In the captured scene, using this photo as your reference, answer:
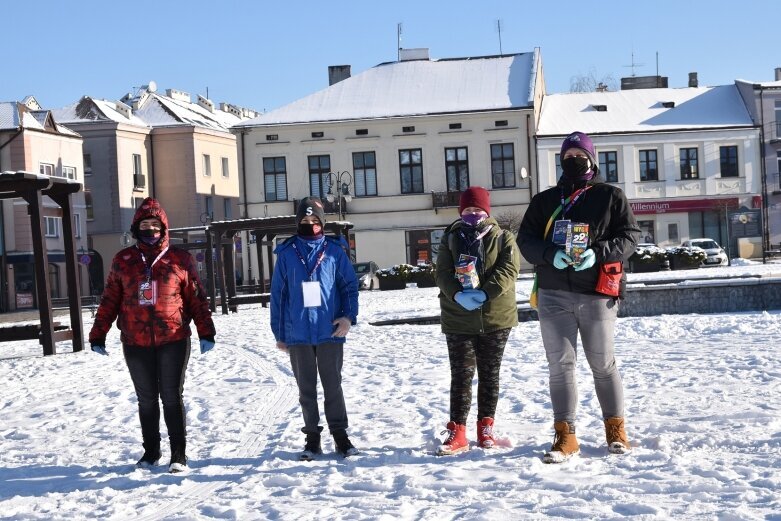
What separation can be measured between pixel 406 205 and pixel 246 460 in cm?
4275

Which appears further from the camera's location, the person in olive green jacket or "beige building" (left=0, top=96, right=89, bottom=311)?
"beige building" (left=0, top=96, right=89, bottom=311)

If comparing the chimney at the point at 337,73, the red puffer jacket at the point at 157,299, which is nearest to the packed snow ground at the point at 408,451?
the red puffer jacket at the point at 157,299

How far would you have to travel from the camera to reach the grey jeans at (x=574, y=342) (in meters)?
6.23

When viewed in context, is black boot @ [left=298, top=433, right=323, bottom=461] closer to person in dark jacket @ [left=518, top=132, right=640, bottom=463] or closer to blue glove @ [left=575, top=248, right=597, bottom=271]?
person in dark jacket @ [left=518, top=132, right=640, bottom=463]

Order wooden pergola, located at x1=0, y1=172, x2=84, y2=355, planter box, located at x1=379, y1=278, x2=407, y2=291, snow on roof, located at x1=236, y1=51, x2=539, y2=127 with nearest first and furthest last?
wooden pergola, located at x1=0, y1=172, x2=84, y2=355, planter box, located at x1=379, y1=278, x2=407, y2=291, snow on roof, located at x1=236, y1=51, x2=539, y2=127

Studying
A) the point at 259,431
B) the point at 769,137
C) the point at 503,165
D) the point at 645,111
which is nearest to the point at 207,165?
the point at 503,165

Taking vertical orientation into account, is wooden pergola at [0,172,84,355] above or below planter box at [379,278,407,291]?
above

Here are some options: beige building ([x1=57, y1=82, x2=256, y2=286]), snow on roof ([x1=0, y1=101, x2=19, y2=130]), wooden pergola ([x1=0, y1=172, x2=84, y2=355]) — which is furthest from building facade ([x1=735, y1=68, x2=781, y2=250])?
wooden pergola ([x1=0, y1=172, x2=84, y2=355])

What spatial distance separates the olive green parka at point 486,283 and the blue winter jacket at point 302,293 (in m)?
0.60

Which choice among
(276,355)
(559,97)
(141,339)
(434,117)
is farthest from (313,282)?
(559,97)

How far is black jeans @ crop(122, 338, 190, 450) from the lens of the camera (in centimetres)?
673

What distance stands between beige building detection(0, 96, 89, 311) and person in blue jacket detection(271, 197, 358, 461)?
4036cm

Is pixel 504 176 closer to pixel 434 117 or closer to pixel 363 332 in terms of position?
pixel 434 117

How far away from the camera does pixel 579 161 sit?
20.6 feet
